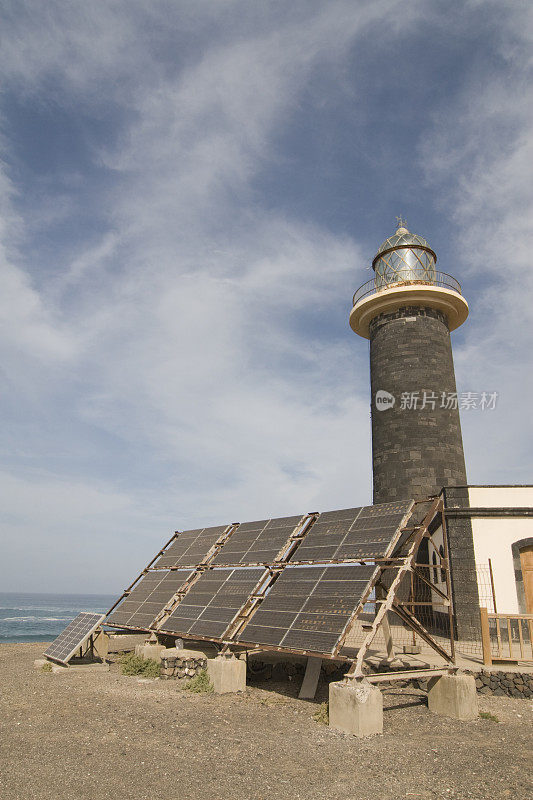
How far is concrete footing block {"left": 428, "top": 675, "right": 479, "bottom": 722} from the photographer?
919 centimetres

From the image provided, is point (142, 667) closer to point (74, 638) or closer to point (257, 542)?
point (74, 638)

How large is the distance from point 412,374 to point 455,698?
47.7 feet

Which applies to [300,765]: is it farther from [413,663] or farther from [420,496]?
[420,496]

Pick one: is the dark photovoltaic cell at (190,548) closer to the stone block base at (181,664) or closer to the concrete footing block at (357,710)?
the stone block base at (181,664)

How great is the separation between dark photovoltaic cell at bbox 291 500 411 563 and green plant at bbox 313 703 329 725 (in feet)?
8.85

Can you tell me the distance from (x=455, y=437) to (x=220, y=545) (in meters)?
11.3

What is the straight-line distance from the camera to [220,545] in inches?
613

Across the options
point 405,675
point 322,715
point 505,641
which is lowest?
point 322,715

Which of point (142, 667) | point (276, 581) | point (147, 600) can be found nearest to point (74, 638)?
point (147, 600)

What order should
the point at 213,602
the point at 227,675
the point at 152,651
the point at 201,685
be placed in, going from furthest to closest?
the point at 152,651, the point at 213,602, the point at 201,685, the point at 227,675

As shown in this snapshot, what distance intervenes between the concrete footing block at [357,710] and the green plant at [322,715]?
1.25 feet

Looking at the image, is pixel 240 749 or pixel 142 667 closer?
pixel 240 749

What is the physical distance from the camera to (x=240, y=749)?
7.54m

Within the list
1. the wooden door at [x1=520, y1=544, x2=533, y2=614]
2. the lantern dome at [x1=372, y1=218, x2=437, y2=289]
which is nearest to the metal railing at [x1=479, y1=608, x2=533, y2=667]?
the wooden door at [x1=520, y1=544, x2=533, y2=614]
